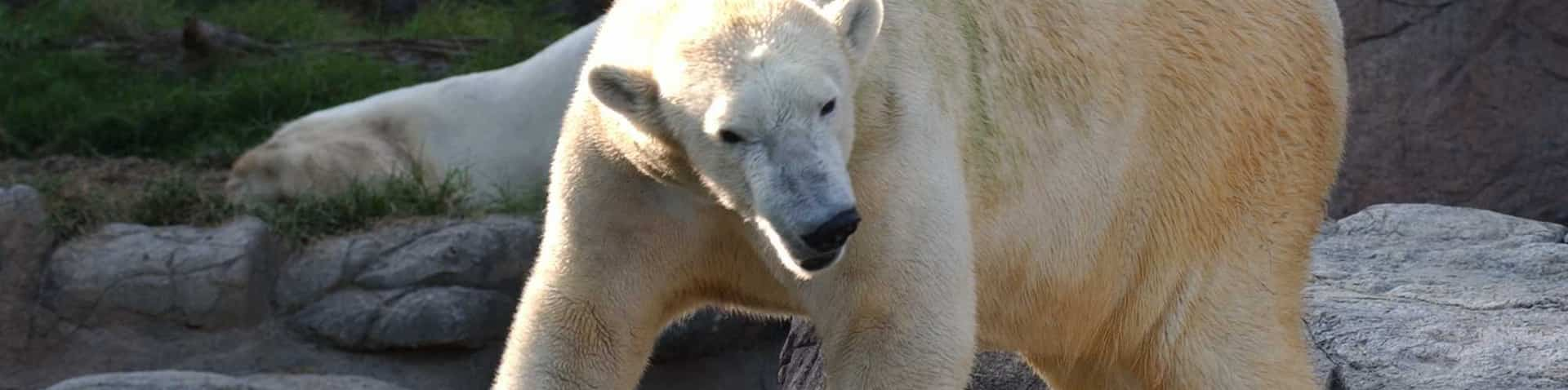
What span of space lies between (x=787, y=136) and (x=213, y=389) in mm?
3880

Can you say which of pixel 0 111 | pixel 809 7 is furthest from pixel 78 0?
pixel 809 7

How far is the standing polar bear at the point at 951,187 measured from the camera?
286 centimetres

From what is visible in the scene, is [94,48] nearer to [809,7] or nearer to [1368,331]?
[1368,331]

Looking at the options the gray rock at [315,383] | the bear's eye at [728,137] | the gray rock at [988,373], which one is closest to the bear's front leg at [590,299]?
the bear's eye at [728,137]

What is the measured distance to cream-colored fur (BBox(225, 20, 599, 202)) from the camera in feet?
25.9

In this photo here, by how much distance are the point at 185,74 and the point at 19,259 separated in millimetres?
2099

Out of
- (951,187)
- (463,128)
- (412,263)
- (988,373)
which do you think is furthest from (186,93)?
(951,187)

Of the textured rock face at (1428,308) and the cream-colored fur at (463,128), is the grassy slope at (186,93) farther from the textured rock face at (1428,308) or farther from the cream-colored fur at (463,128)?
the textured rock face at (1428,308)

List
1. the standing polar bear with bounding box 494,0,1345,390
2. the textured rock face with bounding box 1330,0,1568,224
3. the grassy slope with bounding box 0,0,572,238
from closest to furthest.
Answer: the standing polar bear with bounding box 494,0,1345,390, the textured rock face with bounding box 1330,0,1568,224, the grassy slope with bounding box 0,0,572,238

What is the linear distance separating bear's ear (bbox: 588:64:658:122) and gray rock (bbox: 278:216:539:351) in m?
4.28

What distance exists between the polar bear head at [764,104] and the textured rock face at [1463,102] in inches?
175

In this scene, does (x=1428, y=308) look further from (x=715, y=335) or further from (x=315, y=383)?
(x=315, y=383)

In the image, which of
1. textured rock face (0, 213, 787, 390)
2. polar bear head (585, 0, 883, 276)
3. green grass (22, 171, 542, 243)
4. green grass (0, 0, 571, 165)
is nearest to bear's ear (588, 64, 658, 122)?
polar bear head (585, 0, 883, 276)

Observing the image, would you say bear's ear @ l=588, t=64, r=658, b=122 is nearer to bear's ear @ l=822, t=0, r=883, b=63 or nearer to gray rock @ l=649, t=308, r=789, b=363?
bear's ear @ l=822, t=0, r=883, b=63
